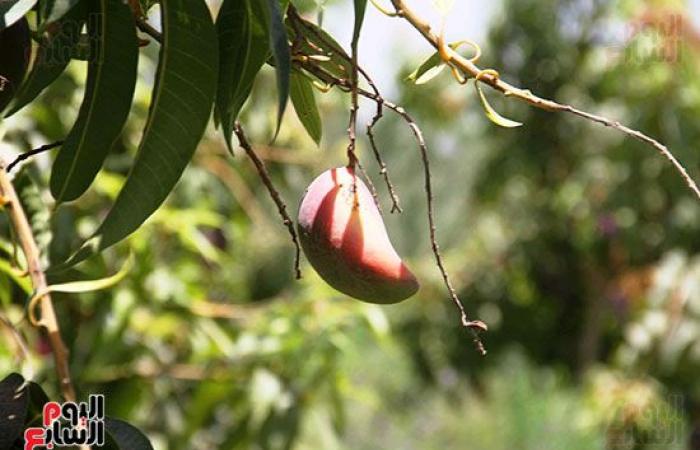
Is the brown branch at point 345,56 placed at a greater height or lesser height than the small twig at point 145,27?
lesser

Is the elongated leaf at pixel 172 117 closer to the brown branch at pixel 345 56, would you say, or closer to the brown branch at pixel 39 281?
the brown branch at pixel 345 56

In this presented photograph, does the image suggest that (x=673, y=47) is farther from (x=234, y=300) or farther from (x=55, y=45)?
(x=55, y=45)

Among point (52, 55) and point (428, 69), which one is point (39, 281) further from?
point (428, 69)

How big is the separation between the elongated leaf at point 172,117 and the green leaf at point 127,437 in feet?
0.39

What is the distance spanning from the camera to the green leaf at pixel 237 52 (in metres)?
0.66

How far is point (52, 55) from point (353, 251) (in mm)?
221

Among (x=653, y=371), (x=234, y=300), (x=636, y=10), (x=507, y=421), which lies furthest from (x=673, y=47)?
(x=507, y=421)

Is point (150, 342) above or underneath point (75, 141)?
above

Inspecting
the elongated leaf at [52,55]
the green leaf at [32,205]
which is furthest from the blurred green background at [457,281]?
the elongated leaf at [52,55]

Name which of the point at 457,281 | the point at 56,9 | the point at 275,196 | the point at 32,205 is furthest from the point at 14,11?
the point at 457,281

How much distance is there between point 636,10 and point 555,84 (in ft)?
1.59

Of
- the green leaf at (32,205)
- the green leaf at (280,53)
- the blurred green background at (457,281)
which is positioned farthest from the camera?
the blurred green background at (457,281)

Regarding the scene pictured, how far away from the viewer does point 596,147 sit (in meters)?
4.09

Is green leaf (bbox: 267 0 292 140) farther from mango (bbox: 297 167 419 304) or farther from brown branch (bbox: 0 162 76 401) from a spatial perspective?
brown branch (bbox: 0 162 76 401)
